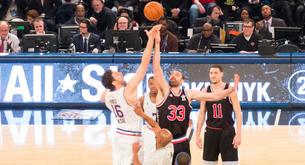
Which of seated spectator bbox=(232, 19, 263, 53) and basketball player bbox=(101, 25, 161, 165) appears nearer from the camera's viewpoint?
basketball player bbox=(101, 25, 161, 165)

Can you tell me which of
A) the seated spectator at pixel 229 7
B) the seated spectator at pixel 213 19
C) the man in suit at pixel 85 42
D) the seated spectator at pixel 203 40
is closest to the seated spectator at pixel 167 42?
the seated spectator at pixel 203 40

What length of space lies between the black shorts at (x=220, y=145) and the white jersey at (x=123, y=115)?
1.43m

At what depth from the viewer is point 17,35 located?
1892cm

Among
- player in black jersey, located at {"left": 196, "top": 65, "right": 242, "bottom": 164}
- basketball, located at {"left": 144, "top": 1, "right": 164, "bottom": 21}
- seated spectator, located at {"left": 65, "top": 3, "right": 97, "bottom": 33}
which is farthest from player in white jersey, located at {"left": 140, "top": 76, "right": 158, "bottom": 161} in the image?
seated spectator, located at {"left": 65, "top": 3, "right": 97, "bottom": 33}

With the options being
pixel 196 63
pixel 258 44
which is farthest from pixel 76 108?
pixel 258 44

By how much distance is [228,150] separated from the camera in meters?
11.0

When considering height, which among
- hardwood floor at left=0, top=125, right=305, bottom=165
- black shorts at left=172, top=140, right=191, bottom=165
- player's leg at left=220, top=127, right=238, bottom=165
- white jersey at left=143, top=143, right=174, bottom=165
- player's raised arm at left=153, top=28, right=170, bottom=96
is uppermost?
player's raised arm at left=153, top=28, right=170, bottom=96

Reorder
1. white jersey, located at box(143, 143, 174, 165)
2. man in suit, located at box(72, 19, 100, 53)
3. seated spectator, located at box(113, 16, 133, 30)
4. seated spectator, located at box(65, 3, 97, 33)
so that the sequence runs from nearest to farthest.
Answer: white jersey, located at box(143, 143, 174, 165) → seated spectator, located at box(113, 16, 133, 30) → man in suit, located at box(72, 19, 100, 53) → seated spectator, located at box(65, 3, 97, 33)

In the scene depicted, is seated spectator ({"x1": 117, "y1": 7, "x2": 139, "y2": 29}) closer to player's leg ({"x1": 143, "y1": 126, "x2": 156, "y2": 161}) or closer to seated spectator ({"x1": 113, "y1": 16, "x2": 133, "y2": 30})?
seated spectator ({"x1": 113, "y1": 16, "x2": 133, "y2": 30})

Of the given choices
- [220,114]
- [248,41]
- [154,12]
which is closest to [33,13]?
[154,12]

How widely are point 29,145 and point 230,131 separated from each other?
4.30m

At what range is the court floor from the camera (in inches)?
517

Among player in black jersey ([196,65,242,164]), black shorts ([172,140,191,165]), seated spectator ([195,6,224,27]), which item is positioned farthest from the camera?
seated spectator ([195,6,224,27])

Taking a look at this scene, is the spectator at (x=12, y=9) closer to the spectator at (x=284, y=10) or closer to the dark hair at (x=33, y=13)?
the dark hair at (x=33, y=13)
